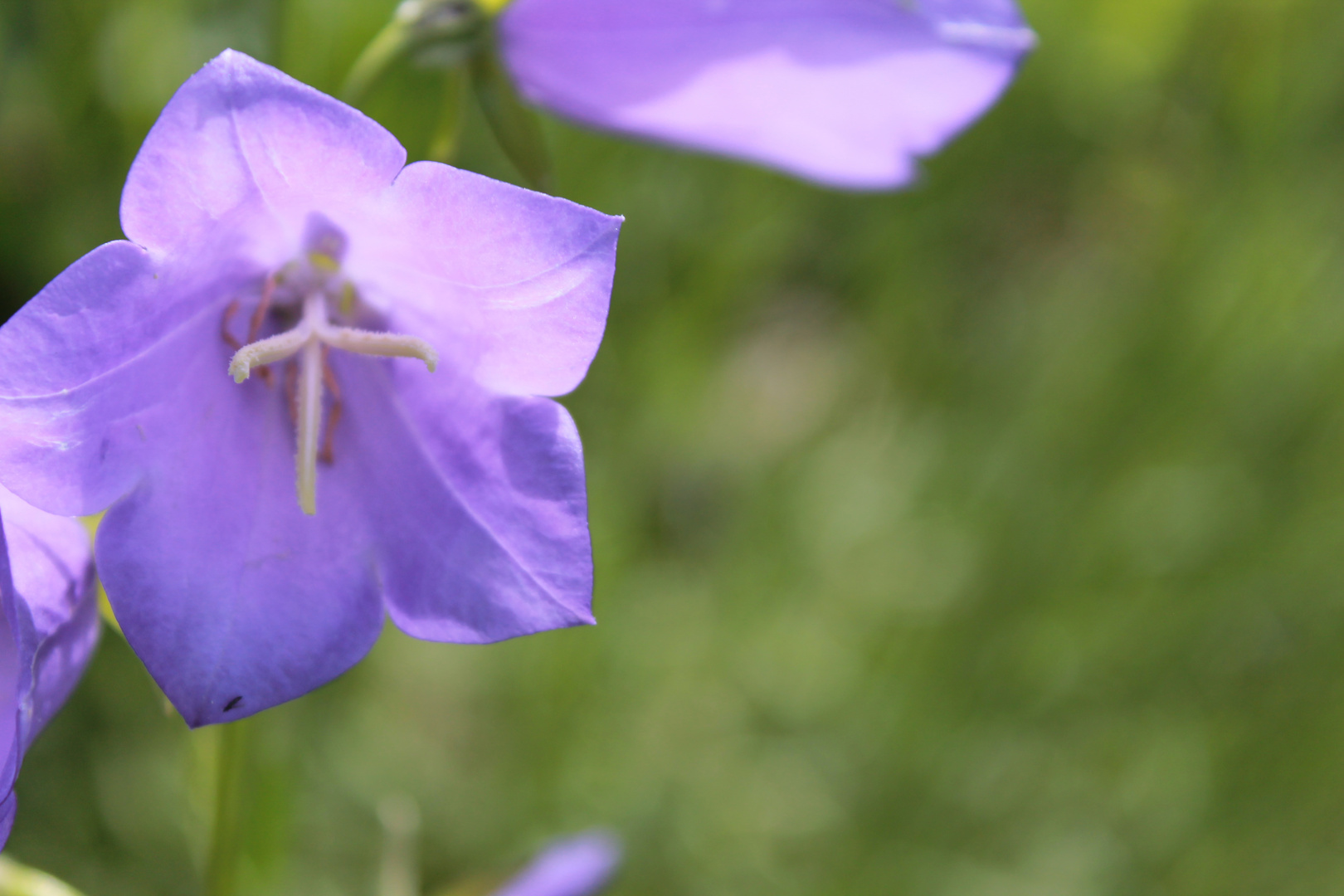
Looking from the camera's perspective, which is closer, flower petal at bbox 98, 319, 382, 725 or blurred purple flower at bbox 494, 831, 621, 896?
flower petal at bbox 98, 319, 382, 725

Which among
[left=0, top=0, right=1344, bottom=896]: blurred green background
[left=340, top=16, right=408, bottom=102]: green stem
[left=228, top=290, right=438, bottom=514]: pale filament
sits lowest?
[left=0, top=0, right=1344, bottom=896]: blurred green background

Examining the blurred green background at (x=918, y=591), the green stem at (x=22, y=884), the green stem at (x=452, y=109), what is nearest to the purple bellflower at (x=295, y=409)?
the green stem at (x=452, y=109)

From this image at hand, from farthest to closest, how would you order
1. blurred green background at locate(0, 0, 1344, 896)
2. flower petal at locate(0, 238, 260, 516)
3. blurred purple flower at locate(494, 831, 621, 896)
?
1. blurred green background at locate(0, 0, 1344, 896)
2. blurred purple flower at locate(494, 831, 621, 896)
3. flower petal at locate(0, 238, 260, 516)

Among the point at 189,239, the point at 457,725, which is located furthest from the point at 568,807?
the point at 189,239

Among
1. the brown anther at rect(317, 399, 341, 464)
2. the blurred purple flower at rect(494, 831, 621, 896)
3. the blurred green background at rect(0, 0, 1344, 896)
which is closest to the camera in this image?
the brown anther at rect(317, 399, 341, 464)

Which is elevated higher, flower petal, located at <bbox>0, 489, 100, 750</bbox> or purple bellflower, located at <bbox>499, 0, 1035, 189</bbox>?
purple bellflower, located at <bbox>499, 0, 1035, 189</bbox>

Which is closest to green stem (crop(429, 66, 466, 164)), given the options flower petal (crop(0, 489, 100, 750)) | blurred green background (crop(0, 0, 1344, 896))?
flower petal (crop(0, 489, 100, 750))

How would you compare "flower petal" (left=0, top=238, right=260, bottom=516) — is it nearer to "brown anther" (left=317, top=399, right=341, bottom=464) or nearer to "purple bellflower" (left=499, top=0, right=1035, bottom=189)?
"brown anther" (left=317, top=399, right=341, bottom=464)

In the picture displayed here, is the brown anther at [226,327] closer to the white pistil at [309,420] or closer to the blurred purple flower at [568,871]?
the white pistil at [309,420]

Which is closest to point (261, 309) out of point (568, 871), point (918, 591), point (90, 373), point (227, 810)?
point (90, 373)
